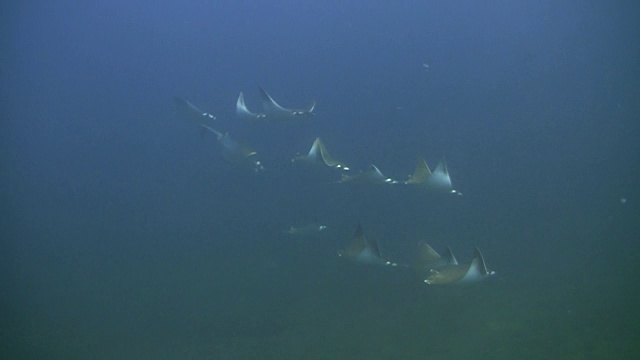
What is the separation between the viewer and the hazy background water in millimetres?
5230

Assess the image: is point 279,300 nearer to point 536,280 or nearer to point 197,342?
point 197,342

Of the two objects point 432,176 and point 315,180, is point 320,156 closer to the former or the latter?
point 432,176

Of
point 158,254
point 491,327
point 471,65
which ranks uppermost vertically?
point 471,65

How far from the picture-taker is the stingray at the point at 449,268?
366 cm

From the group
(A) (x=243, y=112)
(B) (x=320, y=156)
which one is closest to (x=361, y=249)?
(B) (x=320, y=156)

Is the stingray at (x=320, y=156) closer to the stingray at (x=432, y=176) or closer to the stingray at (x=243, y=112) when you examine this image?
the stingray at (x=432, y=176)

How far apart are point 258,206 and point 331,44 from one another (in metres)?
3.05

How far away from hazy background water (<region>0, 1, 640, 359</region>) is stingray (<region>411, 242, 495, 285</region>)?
0.77 metres

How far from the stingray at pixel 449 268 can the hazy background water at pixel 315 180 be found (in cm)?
77

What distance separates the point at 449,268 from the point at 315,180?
4422 mm

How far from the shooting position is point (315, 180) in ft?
27.1

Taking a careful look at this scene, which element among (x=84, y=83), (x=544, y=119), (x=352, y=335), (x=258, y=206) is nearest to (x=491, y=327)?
(x=352, y=335)

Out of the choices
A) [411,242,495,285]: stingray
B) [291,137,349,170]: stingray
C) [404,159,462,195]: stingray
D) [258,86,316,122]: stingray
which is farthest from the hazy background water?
[258,86,316,122]: stingray

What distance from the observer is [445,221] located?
305 inches
